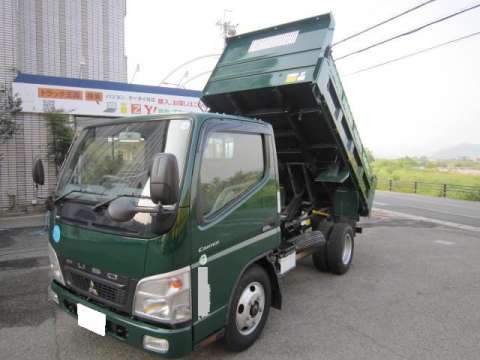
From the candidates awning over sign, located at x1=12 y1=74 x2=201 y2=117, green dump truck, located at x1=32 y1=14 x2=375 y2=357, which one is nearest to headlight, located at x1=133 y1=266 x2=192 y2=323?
green dump truck, located at x1=32 y1=14 x2=375 y2=357

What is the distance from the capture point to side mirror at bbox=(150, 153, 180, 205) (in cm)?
197

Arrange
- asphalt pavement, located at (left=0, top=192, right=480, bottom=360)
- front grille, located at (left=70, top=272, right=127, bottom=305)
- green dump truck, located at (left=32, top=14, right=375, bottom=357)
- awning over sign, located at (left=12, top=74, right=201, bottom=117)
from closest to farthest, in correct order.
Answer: green dump truck, located at (left=32, top=14, right=375, bottom=357), front grille, located at (left=70, top=272, right=127, bottom=305), asphalt pavement, located at (left=0, top=192, right=480, bottom=360), awning over sign, located at (left=12, top=74, right=201, bottom=117)

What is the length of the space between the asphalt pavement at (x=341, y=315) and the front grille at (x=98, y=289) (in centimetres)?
74

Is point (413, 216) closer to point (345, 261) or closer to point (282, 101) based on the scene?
point (345, 261)

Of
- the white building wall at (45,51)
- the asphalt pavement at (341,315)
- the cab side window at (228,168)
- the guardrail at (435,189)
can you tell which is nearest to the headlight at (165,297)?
the cab side window at (228,168)

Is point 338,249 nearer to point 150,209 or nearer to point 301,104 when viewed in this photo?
point 301,104

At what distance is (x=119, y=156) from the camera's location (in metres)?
2.78

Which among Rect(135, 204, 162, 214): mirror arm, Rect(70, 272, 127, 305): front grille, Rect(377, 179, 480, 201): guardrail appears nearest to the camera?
Rect(135, 204, 162, 214): mirror arm

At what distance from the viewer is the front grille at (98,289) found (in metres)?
2.42

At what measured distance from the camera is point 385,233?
27.6ft

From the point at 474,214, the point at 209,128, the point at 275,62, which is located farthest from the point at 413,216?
the point at 209,128

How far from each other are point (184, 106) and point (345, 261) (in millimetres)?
9070

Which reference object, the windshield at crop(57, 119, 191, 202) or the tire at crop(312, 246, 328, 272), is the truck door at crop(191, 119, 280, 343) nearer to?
the windshield at crop(57, 119, 191, 202)

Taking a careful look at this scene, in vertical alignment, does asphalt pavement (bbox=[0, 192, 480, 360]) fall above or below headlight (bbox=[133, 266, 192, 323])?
below
